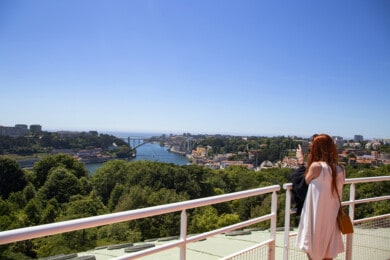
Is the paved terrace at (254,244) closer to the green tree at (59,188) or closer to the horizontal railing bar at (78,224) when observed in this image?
the horizontal railing bar at (78,224)

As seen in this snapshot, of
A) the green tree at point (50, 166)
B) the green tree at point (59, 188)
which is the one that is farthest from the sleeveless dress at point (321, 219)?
the green tree at point (50, 166)

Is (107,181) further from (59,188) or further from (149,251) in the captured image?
(149,251)

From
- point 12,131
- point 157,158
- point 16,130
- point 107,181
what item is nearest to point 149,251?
point 107,181

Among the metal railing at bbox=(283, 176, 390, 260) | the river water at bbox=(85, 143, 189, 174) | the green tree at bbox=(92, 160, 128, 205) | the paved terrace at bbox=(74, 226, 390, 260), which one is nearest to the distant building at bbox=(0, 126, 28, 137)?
the river water at bbox=(85, 143, 189, 174)

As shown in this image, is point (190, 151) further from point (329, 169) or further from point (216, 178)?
point (329, 169)

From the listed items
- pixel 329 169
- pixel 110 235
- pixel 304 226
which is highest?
pixel 329 169

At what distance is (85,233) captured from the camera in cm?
2394

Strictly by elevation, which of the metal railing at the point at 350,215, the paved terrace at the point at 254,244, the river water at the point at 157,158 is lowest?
the river water at the point at 157,158

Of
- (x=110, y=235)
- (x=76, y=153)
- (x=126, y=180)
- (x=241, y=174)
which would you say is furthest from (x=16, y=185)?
(x=76, y=153)

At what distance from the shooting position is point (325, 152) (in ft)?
8.89

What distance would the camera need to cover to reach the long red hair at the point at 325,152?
2715 mm

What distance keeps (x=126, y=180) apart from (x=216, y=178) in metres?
13.5

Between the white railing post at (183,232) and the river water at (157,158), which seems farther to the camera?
the river water at (157,158)

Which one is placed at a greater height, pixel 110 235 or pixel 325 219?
pixel 325 219
